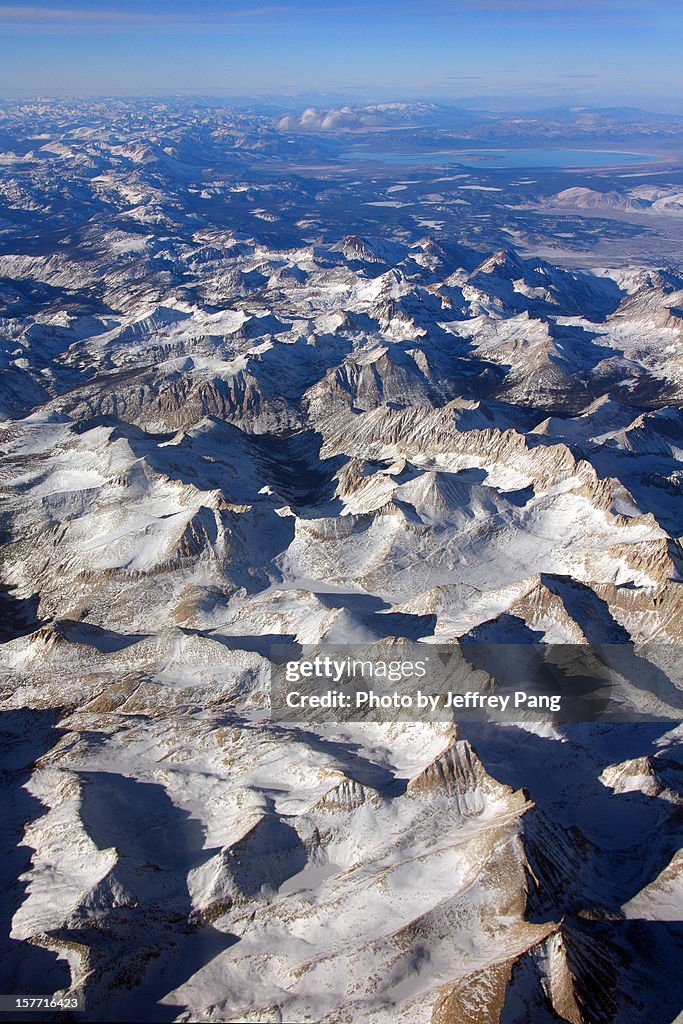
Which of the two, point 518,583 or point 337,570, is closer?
point 518,583

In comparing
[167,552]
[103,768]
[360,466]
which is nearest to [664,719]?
[103,768]

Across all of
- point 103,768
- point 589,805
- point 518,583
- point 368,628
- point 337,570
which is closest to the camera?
point 589,805

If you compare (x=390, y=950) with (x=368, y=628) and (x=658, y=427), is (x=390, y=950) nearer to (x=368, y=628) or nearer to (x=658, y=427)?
(x=368, y=628)

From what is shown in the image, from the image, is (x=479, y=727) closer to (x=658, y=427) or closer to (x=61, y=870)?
(x=61, y=870)

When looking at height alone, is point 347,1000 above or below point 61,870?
above

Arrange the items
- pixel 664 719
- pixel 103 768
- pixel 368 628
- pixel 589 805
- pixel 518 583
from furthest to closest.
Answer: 1. pixel 518 583
2. pixel 368 628
3. pixel 664 719
4. pixel 103 768
5. pixel 589 805

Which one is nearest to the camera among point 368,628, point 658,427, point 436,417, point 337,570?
point 368,628

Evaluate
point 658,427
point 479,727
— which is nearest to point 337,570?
point 479,727

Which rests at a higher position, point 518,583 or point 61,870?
point 518,583

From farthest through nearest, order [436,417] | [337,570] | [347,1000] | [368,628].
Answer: [436,417], [337,570], [368,628], [347,1000]
